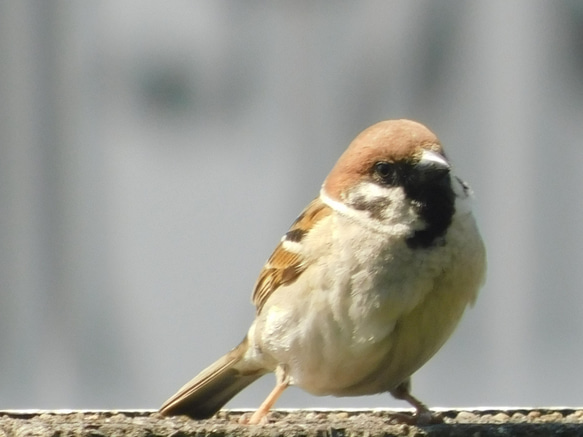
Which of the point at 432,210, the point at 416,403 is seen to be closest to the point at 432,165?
the point at 432,210

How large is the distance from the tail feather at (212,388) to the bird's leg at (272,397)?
268 millimetres

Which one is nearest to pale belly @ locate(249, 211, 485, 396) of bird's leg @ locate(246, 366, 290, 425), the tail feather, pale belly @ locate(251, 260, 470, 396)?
pale belly @ locate(251, 260, 470, 396)

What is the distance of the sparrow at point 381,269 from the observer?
2473 millimetres

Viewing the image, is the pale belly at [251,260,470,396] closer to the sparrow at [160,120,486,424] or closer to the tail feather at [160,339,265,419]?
the sparrow at [160,120,486,424]

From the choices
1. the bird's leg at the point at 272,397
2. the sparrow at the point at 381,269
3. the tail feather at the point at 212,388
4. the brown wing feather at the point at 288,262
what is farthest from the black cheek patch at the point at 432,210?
the tail feather at the point at 212,388

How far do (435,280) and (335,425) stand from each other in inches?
21.1

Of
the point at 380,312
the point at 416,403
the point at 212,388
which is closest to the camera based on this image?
the point at 380,312

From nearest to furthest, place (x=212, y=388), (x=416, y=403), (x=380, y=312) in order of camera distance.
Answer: (x=380, y=312)
(x=416, y=403)
(x=212, y=388)

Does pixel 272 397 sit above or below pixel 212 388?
above

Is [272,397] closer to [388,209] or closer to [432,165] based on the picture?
[388,209]

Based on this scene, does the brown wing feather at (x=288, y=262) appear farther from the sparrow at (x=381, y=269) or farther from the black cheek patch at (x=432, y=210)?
the black cheek patch at (x=432, y=210)

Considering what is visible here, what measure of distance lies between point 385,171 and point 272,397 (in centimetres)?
54

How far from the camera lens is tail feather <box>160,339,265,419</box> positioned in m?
→ 3.06

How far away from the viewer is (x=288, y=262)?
8.96ft
